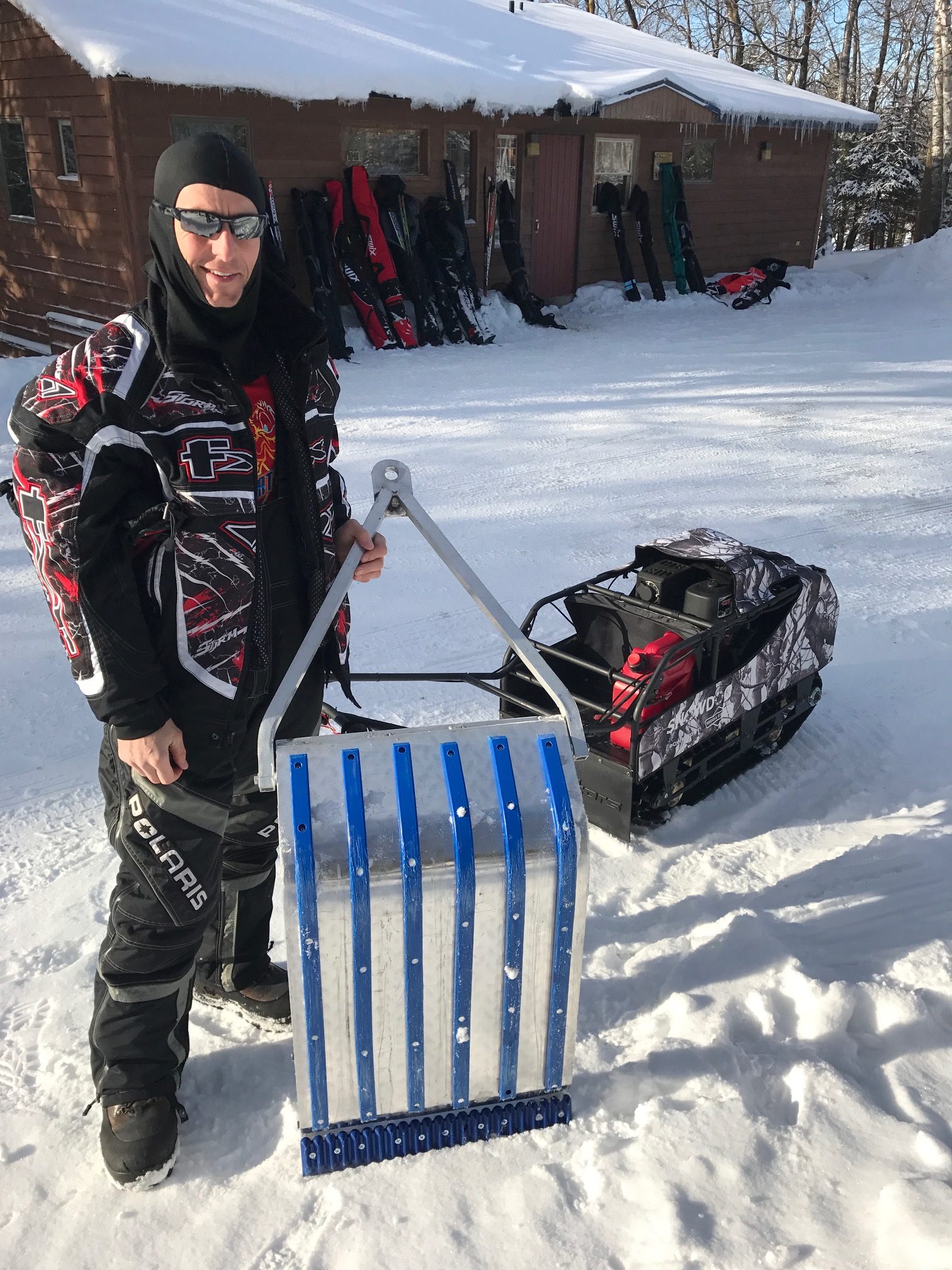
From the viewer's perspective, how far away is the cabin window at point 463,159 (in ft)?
37.7

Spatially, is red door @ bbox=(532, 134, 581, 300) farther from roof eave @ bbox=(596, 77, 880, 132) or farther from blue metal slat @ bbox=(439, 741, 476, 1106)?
blue metal slat @ bbox=(439, 741, 476, 1106)

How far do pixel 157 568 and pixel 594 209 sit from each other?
12.8m

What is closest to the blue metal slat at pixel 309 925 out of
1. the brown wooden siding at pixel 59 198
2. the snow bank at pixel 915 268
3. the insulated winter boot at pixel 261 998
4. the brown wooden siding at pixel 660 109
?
the insulated winter boot at pixel 261 998

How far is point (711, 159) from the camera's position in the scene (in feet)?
46.7

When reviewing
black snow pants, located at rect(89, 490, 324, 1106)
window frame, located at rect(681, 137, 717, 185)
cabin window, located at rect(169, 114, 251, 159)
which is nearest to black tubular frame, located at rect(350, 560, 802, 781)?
black snow pants, located at rect(89, 490, 324, 1106)

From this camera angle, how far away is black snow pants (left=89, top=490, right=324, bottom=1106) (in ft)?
6.52

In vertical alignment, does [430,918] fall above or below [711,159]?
below

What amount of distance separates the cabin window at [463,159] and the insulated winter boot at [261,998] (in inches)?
427

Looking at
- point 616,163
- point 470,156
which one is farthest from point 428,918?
point 616,163

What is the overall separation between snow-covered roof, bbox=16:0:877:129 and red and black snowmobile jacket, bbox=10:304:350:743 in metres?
8.19

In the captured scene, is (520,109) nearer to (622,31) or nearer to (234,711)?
(622,31)

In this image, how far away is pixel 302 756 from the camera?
5.90 ft

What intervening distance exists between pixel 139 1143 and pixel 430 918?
0.85 m

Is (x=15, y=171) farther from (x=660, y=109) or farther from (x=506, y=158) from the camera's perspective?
(x=660, y=109)
